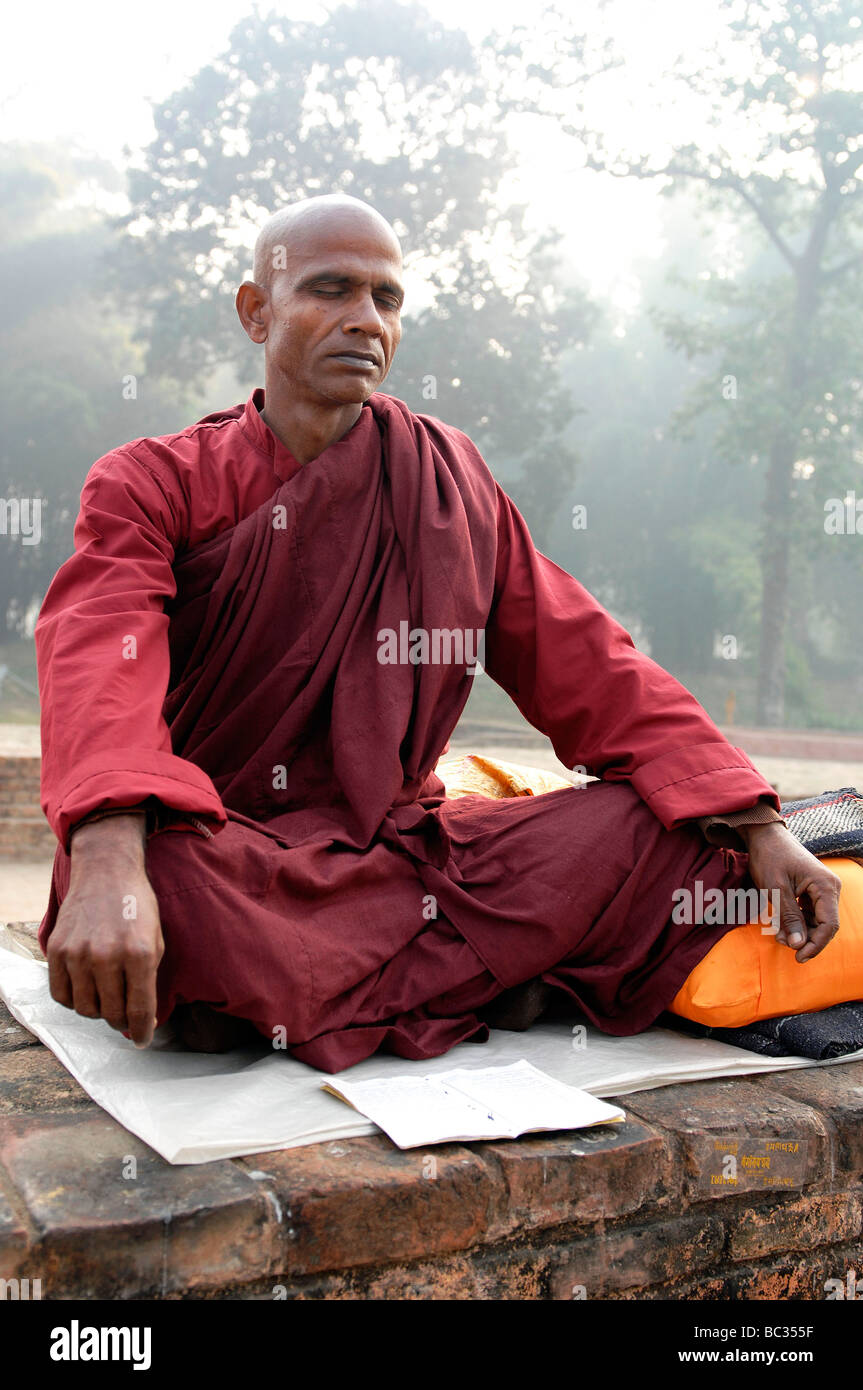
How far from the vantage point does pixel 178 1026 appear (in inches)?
75.0

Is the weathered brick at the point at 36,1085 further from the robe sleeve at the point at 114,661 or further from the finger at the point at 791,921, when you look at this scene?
the finger at the point at 791,921

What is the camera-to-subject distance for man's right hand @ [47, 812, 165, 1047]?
1.56 meters

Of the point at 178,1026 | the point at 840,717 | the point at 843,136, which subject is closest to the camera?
the point at 178,1026

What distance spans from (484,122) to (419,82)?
142 cm

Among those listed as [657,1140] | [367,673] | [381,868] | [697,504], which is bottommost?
[657,1140]

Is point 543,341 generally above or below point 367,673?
above

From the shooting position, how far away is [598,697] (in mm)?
2350

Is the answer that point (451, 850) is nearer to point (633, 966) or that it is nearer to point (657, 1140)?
point (633, 966)

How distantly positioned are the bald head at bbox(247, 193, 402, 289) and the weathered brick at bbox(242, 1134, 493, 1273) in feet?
5.31

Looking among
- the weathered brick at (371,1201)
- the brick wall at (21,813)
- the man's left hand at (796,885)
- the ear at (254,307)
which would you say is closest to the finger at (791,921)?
the man's left hand at (796,885)

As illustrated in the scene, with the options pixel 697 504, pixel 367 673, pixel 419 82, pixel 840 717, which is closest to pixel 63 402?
pixel 419 82

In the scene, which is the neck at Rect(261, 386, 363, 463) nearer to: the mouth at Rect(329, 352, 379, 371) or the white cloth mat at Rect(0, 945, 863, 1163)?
the mouth at Rect(329, 352, 379, 371)

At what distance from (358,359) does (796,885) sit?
1.25m
